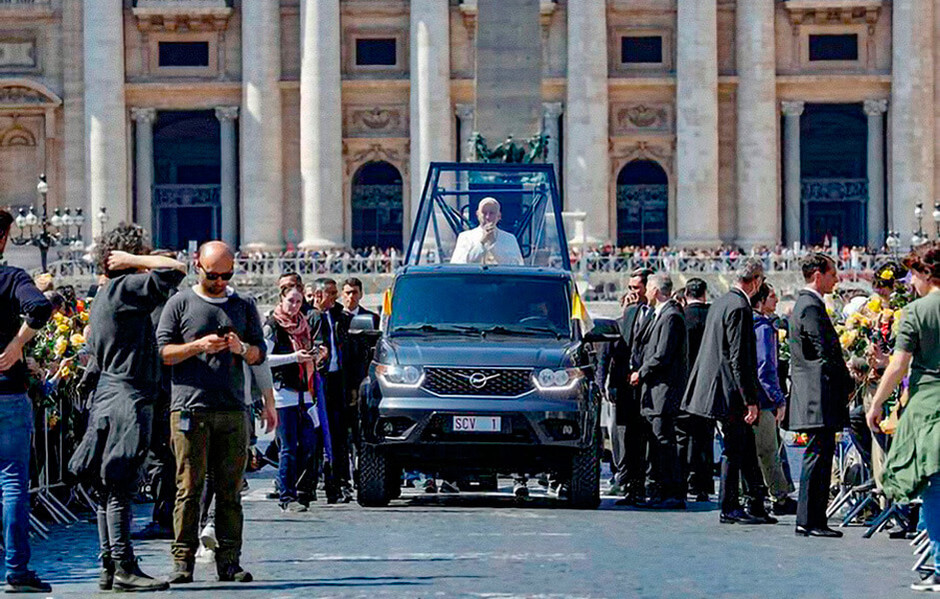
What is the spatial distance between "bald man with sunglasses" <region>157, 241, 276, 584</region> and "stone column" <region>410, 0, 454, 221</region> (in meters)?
53.8

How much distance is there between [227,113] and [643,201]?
11.9 m

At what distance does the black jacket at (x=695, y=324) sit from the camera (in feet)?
68.4

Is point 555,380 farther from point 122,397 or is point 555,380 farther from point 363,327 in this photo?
point 122,397

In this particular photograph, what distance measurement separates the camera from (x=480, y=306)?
21.0m

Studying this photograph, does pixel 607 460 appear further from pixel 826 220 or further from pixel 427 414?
pixel 826 220

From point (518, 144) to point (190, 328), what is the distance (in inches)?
1151

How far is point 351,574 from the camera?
15305 millimetres

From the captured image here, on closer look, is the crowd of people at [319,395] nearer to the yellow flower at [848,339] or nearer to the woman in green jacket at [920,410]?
the woman in green jacket at [920,410]

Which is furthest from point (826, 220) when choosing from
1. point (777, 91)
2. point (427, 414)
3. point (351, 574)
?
point (351, 574)

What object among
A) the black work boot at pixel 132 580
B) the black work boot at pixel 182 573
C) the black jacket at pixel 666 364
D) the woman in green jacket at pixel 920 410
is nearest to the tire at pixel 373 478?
the black jacket at pixel 666 364

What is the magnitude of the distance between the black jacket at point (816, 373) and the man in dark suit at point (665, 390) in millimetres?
2974

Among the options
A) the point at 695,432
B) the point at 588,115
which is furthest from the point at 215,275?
the point at 588,115

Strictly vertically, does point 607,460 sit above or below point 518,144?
below

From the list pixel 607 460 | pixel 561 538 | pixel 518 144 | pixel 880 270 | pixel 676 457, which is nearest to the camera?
pixel 561 538
